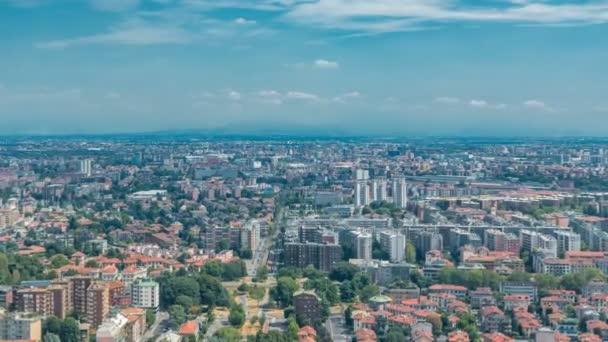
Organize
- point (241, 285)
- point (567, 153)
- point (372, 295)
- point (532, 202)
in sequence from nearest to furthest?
point (372, 295)
point (241, 285)
point (532, 202)
point (567, 153)

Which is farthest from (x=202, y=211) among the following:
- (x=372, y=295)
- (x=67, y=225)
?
(x=372, y=295)

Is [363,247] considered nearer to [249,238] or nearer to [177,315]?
[249,238]

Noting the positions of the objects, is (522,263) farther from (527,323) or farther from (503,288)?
(527,323)

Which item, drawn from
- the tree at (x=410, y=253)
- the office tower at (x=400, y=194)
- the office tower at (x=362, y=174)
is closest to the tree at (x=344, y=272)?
the tree at (x=410, y=253)

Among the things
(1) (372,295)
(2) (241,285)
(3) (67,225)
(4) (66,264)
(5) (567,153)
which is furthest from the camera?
(5) (567,153)

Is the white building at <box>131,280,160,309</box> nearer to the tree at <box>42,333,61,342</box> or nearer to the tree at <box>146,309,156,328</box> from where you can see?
the tree at <box>146,309,156,328</box>

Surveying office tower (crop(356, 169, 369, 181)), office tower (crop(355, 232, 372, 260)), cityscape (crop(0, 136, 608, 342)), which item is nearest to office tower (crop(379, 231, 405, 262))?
cityscape (crop(0, 136, 608, 342))

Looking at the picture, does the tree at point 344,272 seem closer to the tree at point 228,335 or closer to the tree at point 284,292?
the tree at point 284,292

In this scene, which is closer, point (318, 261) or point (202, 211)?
point (318, 261)
